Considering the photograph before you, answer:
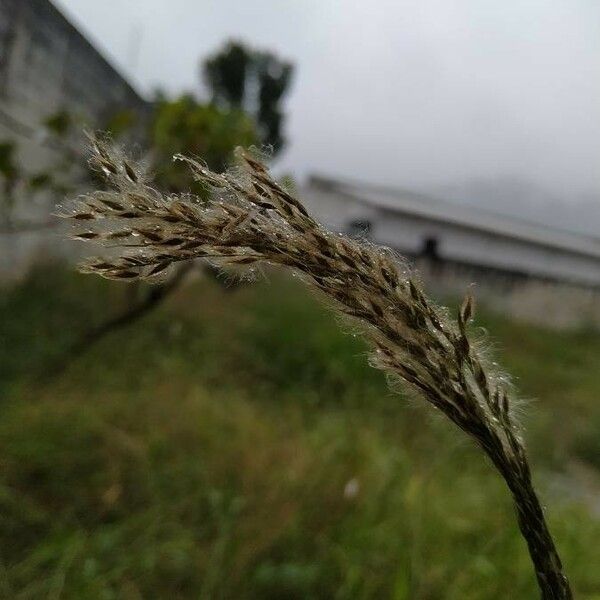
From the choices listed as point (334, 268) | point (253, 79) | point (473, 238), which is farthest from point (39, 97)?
point (253, 79)

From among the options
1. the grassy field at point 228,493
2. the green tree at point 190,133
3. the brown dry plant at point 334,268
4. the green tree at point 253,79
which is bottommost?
the grassy field at point 228,493

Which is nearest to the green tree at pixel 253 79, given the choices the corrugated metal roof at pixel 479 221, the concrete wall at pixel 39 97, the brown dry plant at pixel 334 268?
the corrugated metal roof at pixel 479 221

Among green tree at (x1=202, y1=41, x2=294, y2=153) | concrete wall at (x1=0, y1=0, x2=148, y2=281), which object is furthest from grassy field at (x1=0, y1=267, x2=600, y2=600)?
green tree at (x1=202, y1=41, x2=294, y2=153)

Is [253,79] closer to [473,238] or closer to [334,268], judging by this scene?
[473,238]

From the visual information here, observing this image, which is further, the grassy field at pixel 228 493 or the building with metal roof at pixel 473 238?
the building with metal roof at pixel 473 238

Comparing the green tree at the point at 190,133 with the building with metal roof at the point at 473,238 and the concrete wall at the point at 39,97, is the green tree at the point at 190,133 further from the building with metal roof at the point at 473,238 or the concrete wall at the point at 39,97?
the building with metal roof at the point at 473,238

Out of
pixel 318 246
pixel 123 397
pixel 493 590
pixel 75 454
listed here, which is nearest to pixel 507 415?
pixel 318 246
